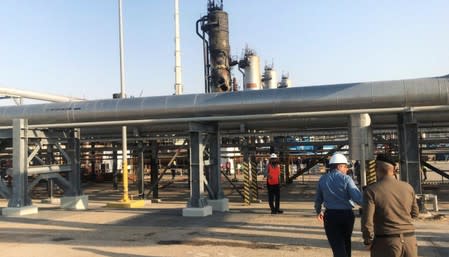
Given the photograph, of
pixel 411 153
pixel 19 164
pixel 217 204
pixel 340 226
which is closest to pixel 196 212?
pixel 217 204

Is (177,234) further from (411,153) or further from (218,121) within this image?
(411,153)

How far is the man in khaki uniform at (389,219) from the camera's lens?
483 centimetres

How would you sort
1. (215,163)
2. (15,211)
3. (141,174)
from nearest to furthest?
(15,211) → (215,163) → (141,174)

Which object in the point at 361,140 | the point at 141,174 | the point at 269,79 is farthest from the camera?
the point at 269,79

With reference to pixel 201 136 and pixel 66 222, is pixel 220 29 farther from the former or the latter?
pixel 66 222

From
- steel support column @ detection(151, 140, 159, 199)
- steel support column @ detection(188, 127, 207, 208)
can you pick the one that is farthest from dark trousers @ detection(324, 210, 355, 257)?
steel support column @ detection(151, 140, 159, 199)

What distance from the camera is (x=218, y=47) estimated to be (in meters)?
32.0

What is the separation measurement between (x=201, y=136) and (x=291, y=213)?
3.38 meters

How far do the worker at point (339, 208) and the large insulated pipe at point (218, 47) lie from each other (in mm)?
24523

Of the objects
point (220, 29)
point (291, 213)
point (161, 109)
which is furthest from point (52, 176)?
point (220, 29)

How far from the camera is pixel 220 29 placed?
32.3 metres

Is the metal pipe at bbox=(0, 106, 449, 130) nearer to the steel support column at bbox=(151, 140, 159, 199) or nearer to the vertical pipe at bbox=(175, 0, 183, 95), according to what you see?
the steel support column at bbox=(151, 140, 159, 199)

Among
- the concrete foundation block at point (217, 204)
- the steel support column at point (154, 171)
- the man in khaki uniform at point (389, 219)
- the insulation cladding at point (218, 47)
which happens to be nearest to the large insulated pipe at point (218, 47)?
the insulation cladding at point (218, 47)

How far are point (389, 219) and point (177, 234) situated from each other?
634cm
